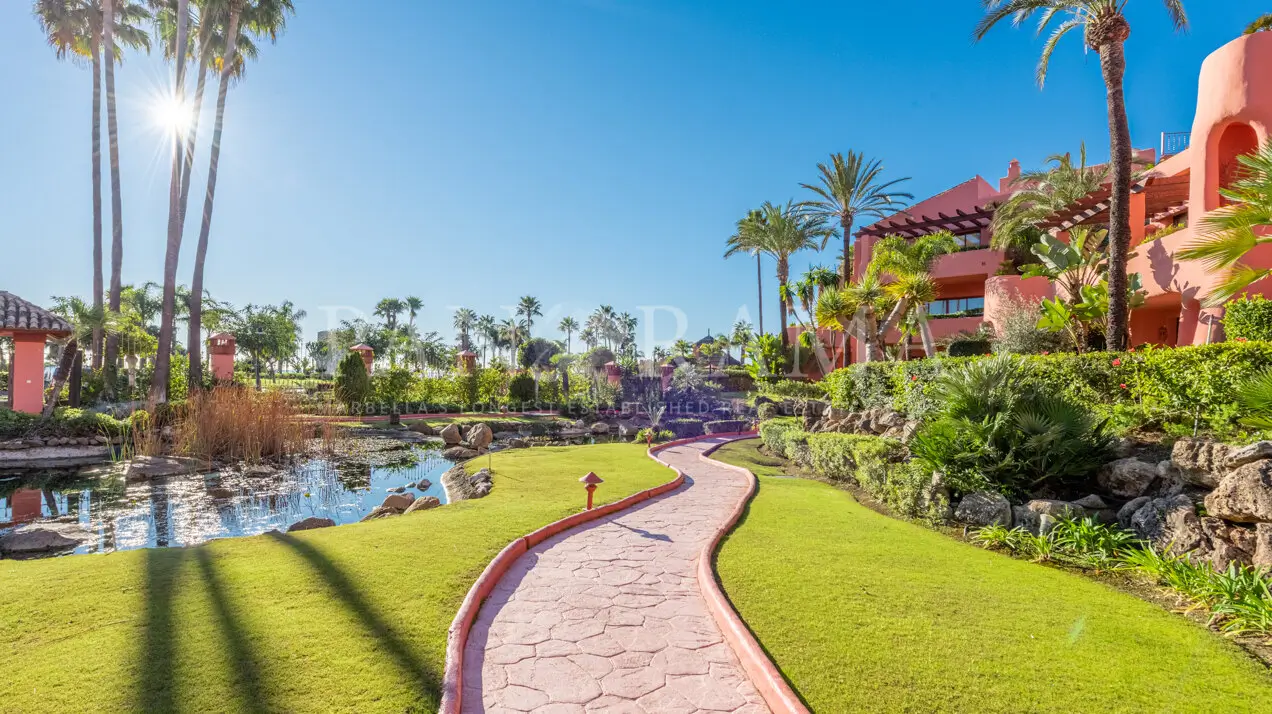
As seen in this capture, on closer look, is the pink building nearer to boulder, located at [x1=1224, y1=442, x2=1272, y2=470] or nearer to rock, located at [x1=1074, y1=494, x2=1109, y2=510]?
boulder, located at [x1=1224, y1=442, x2=1272, y2=470]

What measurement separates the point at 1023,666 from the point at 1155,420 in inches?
278

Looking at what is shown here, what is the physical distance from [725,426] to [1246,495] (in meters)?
17.6

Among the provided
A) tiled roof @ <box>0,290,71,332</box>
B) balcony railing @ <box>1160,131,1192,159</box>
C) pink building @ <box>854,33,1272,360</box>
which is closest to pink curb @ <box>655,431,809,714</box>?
pink building @ <box>854,33,1272,360</box>

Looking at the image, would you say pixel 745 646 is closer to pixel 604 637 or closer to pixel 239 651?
pixel 604 637

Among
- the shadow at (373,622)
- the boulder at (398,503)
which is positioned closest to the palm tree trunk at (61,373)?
the boulder at (398,503)

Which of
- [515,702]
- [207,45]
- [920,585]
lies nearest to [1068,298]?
[920,585]

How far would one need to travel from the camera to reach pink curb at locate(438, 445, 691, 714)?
11.6 ft

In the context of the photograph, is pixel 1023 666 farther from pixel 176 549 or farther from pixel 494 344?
pixel 494 344

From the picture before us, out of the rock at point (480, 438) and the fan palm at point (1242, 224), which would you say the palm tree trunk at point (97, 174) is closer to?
the rock at point (480, 438)

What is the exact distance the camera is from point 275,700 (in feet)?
11.0

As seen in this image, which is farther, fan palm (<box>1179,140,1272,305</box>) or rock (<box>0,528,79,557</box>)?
rock (<box>0,528,79,557</box>)

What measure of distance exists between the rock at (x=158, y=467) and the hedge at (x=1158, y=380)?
51.6 feet

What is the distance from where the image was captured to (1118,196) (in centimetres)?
1239

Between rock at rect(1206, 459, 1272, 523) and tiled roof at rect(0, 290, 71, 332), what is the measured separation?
2466 centimetres
